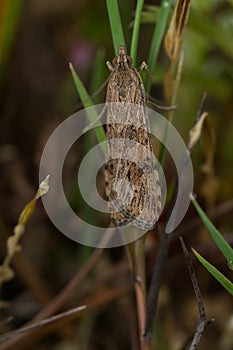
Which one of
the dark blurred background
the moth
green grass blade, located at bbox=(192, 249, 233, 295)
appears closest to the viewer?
green grass blade, located at bbox=(192, 249, 233, 295)

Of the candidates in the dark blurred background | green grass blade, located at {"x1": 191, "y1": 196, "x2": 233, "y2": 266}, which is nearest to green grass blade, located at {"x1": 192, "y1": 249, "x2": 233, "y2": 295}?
green grass blade, located at {"x1": 191, "y1": 196, "x2": 233, "y2": 266}

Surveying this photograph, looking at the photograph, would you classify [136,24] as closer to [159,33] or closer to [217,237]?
[159,33]

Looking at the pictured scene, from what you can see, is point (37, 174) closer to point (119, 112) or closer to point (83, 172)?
point (83, 172)

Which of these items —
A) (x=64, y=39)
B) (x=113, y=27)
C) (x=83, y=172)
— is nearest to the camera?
(x=113, y=27)

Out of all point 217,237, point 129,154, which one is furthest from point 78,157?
point 217,237


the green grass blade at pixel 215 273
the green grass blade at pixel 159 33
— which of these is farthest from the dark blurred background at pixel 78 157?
the green grass blade at pixel 215 273

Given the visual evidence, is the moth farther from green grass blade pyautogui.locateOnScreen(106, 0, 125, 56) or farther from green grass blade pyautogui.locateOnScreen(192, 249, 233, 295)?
green grass blade pyautogui.locateOnScreen(192, 249, 233, 295)

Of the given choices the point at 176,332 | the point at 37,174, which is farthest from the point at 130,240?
the point at 37,174

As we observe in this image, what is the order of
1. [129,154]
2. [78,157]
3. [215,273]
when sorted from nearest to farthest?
[215,273] < [129,154] < [78,157]
